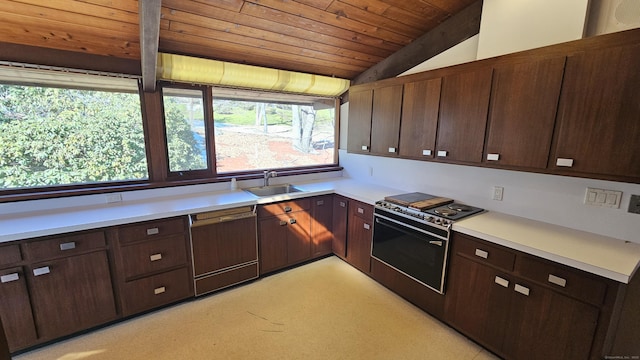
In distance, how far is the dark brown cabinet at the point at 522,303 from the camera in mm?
1539

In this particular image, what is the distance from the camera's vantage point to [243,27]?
2.38 meters

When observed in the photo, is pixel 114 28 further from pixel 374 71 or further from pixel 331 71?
pixel 374 71

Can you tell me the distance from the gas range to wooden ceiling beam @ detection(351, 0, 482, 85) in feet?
4.89

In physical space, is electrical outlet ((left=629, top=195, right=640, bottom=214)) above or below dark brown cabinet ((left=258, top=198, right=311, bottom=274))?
above

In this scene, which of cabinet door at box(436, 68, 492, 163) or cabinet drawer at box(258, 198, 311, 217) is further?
cabinet drawer at box(258, 198, 311, 217)

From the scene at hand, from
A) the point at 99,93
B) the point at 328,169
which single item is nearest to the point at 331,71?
the point at 328,169

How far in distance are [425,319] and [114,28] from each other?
136 inches

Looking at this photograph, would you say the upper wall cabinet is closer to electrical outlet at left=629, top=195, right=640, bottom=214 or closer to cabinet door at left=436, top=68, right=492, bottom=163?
cabinet door at left=436, top=68, right=492, bottom=163

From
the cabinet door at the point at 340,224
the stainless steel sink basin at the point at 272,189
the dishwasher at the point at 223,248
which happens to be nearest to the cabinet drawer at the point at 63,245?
the dishwasher at the point at 223,248

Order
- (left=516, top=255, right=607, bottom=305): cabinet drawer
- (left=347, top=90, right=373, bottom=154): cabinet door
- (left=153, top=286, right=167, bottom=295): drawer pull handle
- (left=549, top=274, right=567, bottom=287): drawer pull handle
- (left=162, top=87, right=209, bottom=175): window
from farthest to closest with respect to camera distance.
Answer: (left=347, top=90, right=373, bottom=154): cabinet door < (left=162, top=87, right=209, bottom=175): window < (left=153, top=286, right=167, bottom=295): drawer pull handle < (left=549, top=274, right=567, bottom=287): drawer pull handle < (left=516, top=255, right=607, bottom=305): cabinet drawer

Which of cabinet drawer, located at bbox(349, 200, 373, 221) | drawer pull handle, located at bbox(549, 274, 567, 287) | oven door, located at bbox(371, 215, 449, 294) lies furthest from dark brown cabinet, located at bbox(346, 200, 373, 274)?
drawer pull handle, located at bbox(549, 274, 567, 287)

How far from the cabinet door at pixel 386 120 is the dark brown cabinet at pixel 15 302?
10.1 ft

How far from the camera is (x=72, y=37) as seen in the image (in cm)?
210

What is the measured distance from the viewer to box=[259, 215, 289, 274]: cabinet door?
2.89m
